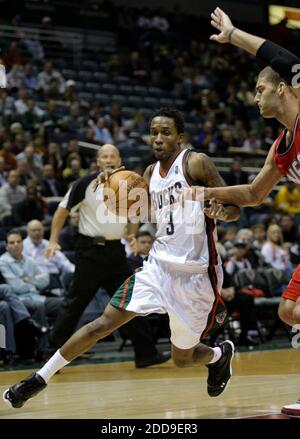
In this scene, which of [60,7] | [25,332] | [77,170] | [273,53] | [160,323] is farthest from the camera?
[60,7]

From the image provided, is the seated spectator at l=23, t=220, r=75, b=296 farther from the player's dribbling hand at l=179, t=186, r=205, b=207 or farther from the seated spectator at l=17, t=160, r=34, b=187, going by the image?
the player's dribbling hand at l=179, t=186, r=205, b=207

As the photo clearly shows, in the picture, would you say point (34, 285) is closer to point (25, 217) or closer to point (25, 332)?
point (25, 332)

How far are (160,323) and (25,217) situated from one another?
2.42 metres

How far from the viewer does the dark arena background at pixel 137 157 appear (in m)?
6.95

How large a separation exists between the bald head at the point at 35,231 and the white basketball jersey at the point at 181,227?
4803mm

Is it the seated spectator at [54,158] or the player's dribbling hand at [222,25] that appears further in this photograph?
the seated spectator at [54,158]

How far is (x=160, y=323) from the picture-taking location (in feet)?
36.0

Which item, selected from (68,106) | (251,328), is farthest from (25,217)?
(68,106)

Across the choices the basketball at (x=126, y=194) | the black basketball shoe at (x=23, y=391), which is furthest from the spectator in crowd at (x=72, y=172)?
the black basketball shoe at (x=23, y=391)

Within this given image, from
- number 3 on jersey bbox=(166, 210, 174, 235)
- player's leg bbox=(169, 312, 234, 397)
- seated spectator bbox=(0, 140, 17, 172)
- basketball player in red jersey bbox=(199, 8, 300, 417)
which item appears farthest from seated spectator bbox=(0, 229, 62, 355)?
basketball player in red jersey bbox=(199, 8, 300, 417)

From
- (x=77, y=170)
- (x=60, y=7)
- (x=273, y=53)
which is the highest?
(x=60, y=7)

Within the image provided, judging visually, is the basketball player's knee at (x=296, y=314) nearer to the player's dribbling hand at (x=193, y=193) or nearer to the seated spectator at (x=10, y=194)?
the player's dribbling hand at (x=193, y=193)

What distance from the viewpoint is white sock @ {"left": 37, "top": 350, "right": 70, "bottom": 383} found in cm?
564

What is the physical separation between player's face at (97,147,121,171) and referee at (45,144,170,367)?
1.51 feet
